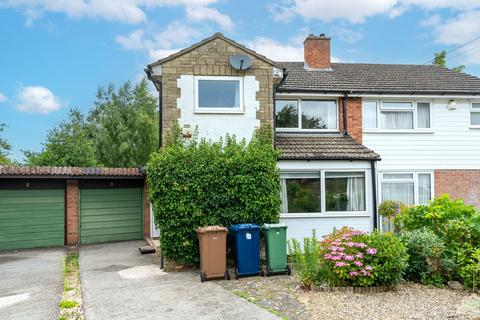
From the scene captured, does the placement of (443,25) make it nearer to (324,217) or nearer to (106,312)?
(324,217)

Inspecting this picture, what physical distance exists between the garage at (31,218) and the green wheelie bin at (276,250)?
879 cm

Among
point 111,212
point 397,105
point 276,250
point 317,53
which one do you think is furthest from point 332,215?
point 111,212

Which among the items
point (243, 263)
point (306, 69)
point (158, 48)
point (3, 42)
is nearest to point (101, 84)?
point (3, 42)

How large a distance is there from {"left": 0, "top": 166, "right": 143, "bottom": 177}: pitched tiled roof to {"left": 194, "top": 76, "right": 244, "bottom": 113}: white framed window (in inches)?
220

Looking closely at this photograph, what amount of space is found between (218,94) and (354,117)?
5.00 metres

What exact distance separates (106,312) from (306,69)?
11532 millimetres

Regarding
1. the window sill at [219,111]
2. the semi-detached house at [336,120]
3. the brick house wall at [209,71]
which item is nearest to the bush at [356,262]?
the semi-detached house at [336,120]

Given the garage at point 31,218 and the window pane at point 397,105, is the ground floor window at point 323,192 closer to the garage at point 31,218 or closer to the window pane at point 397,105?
the window pane at point 397,105

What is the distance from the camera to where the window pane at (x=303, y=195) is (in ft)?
33.8

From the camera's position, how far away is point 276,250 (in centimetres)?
795

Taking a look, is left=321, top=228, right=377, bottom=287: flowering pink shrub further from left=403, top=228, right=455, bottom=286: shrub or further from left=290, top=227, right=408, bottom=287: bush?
left=403, top=228, right=455, bottom=286: shrub

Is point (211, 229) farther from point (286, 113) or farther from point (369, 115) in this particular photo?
point (369, 115)

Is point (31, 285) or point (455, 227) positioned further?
point (31, 285)

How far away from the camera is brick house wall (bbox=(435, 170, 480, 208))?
1249 cm
